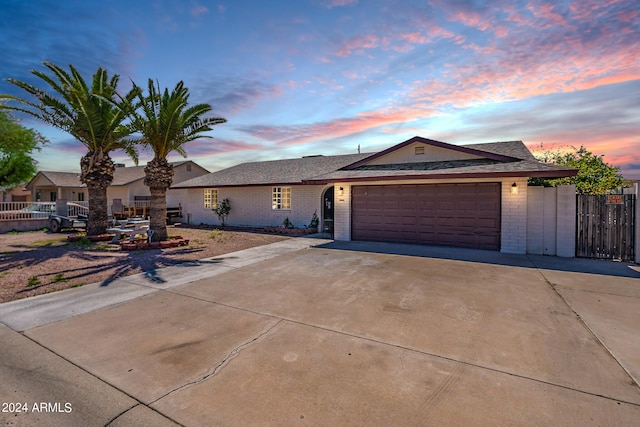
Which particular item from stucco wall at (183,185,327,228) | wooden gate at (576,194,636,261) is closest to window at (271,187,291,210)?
stucco wall at (183,185,327,228)

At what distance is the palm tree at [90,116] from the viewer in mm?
12602

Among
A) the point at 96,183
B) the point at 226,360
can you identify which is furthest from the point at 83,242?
the point at 226,360

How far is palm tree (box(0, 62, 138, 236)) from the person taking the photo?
41.3ft

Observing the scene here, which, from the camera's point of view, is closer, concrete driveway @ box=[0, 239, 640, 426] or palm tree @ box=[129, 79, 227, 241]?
concrete driveway @ box=[0, 239, 640, 426]

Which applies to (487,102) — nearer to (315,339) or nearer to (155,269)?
(315,339)

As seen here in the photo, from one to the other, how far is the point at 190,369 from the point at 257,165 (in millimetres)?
21503

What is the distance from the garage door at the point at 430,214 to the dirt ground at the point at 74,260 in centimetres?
467

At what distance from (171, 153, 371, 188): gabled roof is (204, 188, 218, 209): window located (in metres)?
0.62

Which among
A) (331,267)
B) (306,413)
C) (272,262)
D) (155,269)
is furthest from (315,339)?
(155,269)

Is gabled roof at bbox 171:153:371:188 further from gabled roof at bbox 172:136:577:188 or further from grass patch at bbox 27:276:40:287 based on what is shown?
grass patch at bbox 27:276:40:287

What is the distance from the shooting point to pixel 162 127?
12.5m

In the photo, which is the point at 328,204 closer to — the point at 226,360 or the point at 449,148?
the point at 449,148

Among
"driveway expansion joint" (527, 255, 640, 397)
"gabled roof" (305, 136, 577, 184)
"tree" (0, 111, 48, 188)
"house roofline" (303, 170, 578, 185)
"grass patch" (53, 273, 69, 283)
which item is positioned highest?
"tree" (0, 111, 48, 188)

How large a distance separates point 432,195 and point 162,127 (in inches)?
448
